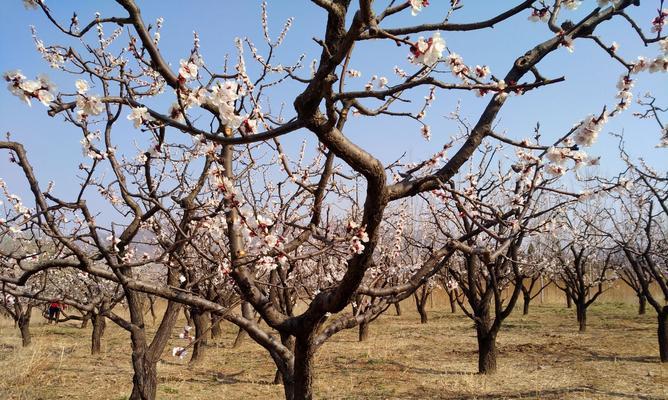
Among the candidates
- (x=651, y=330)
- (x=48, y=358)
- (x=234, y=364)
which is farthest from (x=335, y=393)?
(x=651, y=330)

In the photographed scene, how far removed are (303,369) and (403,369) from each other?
22.6ft

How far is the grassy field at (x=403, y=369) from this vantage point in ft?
26.2

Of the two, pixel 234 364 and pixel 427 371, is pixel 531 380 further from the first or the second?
pixel 234 364

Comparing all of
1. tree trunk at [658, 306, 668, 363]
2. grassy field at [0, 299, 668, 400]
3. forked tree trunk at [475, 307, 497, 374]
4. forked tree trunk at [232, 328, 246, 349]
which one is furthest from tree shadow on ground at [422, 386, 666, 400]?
forked tree trunk at [232, 328, 246, 349]

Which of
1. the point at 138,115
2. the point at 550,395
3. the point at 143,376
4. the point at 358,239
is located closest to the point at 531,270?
the point at 550,395

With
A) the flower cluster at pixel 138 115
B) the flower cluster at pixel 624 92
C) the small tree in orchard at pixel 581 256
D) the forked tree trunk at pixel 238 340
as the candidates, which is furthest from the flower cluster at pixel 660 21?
the forked tree trunk at pixel 238 340

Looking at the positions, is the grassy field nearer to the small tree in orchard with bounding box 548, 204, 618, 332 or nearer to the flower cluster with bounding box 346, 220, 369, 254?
the small tree in orchard with bounding box 548, 204, 618, 332

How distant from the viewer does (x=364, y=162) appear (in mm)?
2631

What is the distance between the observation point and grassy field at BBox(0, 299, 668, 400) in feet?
26.2

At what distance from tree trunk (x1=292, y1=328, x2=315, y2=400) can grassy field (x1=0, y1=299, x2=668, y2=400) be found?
14.1 ft

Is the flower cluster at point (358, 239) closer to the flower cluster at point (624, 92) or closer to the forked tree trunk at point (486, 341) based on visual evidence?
the flower cluster at point (624, 92)

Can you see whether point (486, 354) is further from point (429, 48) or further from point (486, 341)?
point (429, 48)

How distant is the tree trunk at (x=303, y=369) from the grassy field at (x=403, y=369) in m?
4.31

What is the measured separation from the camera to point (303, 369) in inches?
149
